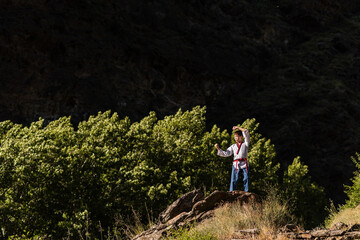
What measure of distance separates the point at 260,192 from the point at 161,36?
32744mm

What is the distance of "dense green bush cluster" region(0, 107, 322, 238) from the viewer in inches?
527

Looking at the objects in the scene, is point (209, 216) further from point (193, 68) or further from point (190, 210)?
point (193, 68)

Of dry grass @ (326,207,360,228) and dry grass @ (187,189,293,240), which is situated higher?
dry grass @ (187,189,293,240)

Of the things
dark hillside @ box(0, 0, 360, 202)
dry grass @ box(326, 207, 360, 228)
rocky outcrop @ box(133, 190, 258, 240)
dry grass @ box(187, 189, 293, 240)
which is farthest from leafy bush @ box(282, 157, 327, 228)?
dry grass @ box(187, 189, 293, 240)

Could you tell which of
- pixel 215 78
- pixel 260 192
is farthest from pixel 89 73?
pixel 260 192

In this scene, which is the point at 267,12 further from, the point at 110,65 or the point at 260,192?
the point at 260,192

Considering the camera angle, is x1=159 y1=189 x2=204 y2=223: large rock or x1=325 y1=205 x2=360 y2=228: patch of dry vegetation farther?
x1=325 y1=205 x2=360 y2=228: patch of dry vegetation

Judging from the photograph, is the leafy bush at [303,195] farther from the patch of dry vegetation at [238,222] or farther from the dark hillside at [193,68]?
the patch of dry vegetation at [238,222]

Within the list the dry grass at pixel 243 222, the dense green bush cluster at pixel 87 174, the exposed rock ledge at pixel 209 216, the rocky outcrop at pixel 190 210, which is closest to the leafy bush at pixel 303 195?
the dense green bush cluster at pixel 87 174

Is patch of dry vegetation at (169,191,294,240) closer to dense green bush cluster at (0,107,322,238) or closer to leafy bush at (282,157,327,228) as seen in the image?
dense green bush cluster at (0,107,322,238)

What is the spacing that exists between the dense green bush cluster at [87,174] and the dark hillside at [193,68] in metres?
22.0

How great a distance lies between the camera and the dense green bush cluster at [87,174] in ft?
43.9

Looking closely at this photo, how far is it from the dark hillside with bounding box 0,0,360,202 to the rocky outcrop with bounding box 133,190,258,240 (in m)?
32.2

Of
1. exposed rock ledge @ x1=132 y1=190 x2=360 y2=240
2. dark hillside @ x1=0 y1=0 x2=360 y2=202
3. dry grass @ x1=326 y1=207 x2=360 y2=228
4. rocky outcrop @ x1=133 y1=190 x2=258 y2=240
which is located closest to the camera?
exposed rock ledge @ x1=132 y1=190 x2=360 y2=240
